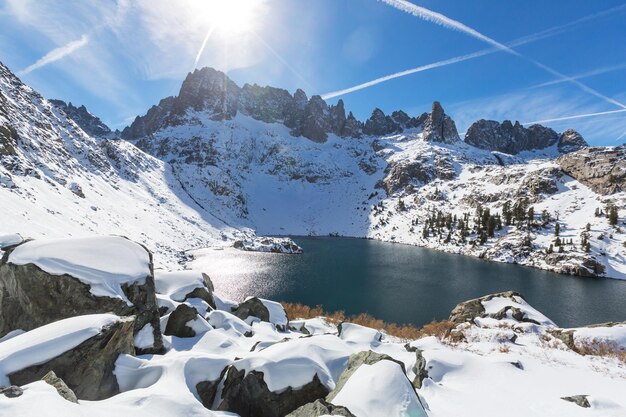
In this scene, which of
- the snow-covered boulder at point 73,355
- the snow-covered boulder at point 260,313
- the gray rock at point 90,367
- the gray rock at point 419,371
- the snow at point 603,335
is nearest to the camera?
the snow-covered boulder at point 73,355

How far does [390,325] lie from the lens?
4019 cm

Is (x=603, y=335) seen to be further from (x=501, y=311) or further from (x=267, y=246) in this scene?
(x=267, y=246)

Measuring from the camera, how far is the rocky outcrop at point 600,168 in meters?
123

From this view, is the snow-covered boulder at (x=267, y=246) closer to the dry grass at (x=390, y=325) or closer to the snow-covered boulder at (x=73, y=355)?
the dry grass at (x=390, y=325)

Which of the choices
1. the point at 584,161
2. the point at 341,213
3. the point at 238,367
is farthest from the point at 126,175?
the point at 584,161

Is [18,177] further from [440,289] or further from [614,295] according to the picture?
[614,295]

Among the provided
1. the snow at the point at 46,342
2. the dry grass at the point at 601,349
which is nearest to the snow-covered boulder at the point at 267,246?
the dry grass at the point at 601,349

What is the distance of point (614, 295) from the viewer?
64875 mm

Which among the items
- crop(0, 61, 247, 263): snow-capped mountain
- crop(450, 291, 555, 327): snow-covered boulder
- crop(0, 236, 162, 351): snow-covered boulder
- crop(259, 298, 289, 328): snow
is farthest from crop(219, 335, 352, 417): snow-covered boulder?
crop(0, 61, 247, 263): snow-capped mountain

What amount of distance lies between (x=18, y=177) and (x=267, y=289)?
5858 cm

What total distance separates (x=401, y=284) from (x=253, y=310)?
1857 inches

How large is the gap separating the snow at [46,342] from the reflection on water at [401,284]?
42.1 metres

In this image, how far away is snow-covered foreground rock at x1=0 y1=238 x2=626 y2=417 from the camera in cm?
909

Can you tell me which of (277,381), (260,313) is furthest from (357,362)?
(260,313)
